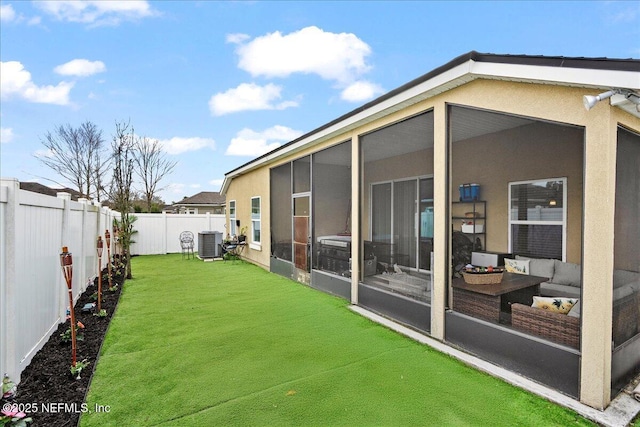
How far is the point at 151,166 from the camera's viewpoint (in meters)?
26.2

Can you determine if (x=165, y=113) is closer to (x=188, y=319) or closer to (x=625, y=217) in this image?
(x=188, y=319)

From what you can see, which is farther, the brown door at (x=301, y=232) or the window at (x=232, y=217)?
the window at (x=232, y=217)

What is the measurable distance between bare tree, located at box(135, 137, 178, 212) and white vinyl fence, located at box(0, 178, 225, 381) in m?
22.0

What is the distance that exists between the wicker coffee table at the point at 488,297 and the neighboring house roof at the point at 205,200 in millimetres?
28942

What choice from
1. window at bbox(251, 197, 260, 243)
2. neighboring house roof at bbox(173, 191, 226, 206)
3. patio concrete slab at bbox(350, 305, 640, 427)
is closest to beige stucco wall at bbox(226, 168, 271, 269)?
window at bbox(251, 197, 260, 243)

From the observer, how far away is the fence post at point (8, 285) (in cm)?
258

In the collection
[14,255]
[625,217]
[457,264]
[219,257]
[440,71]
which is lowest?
[219,257]

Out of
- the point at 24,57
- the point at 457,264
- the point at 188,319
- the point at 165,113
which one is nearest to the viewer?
the point at 457,264

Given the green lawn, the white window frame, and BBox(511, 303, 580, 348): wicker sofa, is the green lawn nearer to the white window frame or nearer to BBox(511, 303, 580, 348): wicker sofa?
BBox(511, 303, 580, 348): wicker sofa

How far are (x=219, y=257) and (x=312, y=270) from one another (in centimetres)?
653

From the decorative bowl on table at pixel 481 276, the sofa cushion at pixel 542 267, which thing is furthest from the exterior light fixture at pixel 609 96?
the sofa cushion at pixel 542 267

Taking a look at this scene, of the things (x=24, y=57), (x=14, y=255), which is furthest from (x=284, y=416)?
(x=24, y=57)

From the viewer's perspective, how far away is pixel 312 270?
698cm

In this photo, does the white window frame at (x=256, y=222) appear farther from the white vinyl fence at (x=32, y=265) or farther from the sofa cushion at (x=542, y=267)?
the sofa cushion at (x=542, y=267)
